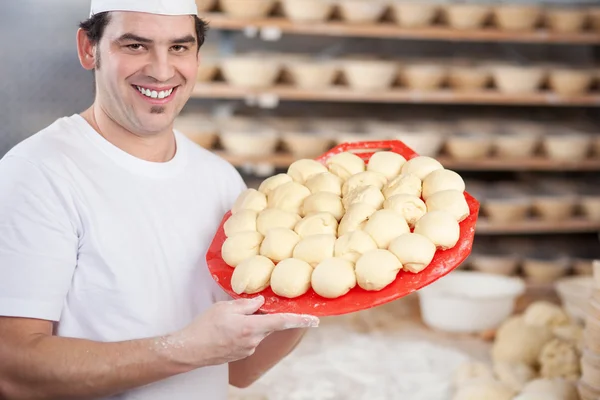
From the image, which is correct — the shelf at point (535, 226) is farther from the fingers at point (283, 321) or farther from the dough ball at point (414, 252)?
the fingers at point (283, 321)

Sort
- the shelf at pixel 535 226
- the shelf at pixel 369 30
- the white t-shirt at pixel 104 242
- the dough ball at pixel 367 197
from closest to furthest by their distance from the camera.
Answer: the white t-shirt at pixel 104 242
the dough ball at pixel 367 197
the shelf at pixel 369 30
the shelf at pixel 535 226

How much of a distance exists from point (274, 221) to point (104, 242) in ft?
A: 1.08

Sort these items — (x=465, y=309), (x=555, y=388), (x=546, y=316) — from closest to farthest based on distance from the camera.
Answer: (x=555, y=388) → (x=546, y=316) → (x=465, y=309)

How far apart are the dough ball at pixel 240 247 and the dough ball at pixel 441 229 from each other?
0.31 m

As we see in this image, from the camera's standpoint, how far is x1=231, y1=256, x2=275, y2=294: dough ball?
4.29ft

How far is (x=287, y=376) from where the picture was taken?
273 cm

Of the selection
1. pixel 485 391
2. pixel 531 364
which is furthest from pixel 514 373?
pixel 485 391

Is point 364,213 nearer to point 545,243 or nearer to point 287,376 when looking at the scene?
point 287,376

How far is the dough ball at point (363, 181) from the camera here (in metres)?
1.49

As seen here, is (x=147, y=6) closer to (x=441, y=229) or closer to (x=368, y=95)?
(x=441, y=229)

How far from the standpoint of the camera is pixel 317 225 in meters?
1.39

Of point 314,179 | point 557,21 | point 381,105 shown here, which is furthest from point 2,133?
point 557,21

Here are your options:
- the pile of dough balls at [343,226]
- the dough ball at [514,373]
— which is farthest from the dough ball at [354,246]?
the dough ball at [514,373]

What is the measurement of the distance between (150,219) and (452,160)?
8.49ft
